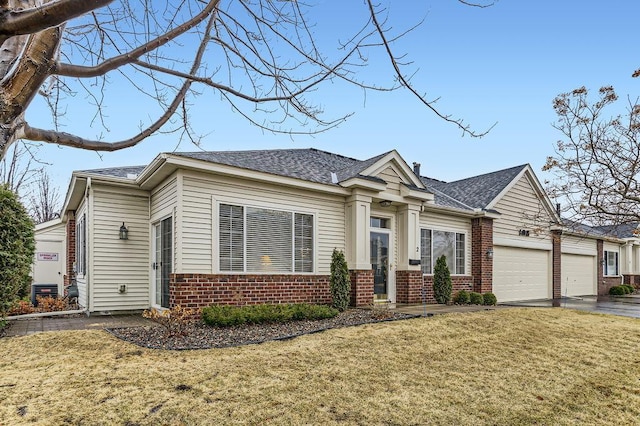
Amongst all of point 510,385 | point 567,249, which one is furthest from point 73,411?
point 567,249

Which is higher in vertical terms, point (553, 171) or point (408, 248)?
point (553, 171)

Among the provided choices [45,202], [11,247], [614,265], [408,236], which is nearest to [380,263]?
[408,236]

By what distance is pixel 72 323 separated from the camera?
335 inches

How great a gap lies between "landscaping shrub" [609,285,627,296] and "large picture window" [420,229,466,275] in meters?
12.5

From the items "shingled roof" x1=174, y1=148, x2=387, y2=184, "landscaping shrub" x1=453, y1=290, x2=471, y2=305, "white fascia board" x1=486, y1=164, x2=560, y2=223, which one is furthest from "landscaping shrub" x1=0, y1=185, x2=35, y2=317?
"white fascia board" x1=486, y1=164, x2=560, y2=223

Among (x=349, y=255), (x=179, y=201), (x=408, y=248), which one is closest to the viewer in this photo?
(x=179, y=201)

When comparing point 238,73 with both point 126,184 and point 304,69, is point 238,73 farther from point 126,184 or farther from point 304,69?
point 126,184

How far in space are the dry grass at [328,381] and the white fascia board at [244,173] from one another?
3.53 meters

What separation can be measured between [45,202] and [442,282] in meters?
28.0

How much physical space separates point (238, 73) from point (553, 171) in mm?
8835

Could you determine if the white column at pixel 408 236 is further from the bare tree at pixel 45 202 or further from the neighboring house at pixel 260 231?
the bare tree at pixel 45 202

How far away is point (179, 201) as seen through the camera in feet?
28.0

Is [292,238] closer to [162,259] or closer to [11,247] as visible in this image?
[162,259]

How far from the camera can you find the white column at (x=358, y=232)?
428 inches
